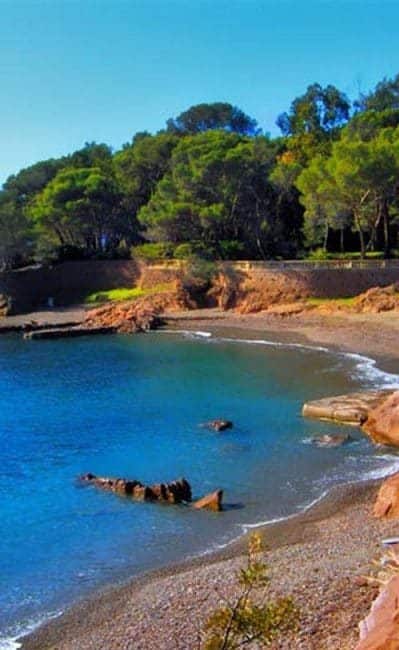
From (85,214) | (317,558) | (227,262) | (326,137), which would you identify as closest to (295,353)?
(227,262)

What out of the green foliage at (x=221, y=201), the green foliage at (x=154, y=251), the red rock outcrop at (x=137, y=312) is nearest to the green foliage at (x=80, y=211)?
the green foliage at (x=154, y=251)

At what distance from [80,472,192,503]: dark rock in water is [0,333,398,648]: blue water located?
653mm

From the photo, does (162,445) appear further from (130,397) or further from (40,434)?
(130,397)

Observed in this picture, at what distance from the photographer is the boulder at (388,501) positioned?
23625 millimetres

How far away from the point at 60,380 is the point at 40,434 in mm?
13944

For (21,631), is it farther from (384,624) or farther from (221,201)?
(221,201)

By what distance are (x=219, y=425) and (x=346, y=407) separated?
5.93m

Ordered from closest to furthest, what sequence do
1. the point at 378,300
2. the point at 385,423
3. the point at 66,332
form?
the point at 385,423 → the point at 378,300 → the point at 66,332

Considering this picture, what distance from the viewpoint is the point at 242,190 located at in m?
82.1

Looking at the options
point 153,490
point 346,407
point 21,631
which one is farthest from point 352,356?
point 21,631

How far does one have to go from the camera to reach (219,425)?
3662 centimetres

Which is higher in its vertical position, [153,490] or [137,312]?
[137,312]

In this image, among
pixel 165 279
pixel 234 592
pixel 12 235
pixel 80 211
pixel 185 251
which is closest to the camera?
pixel 234 592

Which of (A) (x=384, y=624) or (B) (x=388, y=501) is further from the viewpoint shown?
(B) (x=388, y=501)
